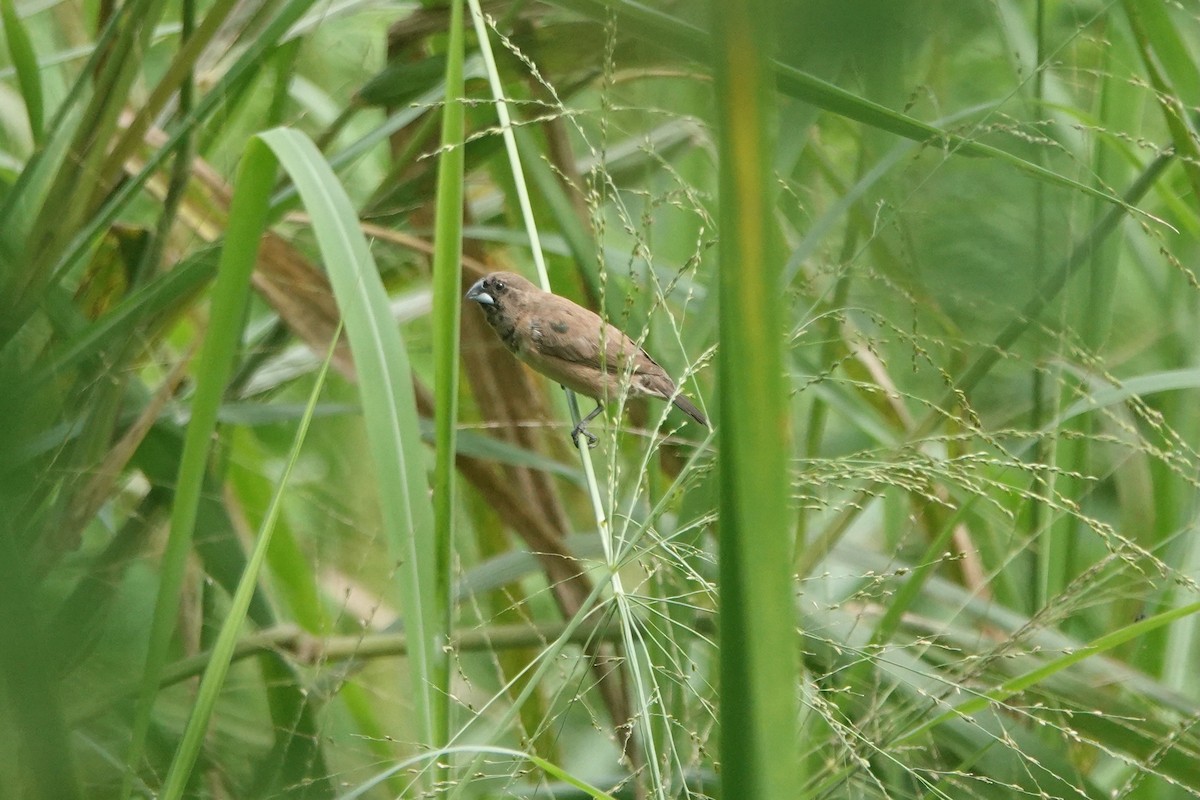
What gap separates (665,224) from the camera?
2896 mm

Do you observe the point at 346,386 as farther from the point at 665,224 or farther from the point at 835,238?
the point at 835,238

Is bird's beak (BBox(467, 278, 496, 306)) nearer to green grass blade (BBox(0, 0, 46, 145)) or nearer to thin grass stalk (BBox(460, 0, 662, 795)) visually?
thin grass stalk (BBox(460, 0, 662, 795))

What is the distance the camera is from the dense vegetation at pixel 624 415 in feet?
2.09

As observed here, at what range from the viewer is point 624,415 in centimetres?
198

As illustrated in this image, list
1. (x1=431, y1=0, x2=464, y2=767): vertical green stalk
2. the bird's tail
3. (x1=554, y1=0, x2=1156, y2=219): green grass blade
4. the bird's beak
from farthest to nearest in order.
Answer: the bird's beak < the bird's tail < (x1=431, y1=0, x2=464, y2=767): vertical green stalk < (x1=554, y1=0, x2=1156, y2=219): green grass blade

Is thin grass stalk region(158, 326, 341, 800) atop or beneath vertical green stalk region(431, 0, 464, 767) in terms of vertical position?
beneath

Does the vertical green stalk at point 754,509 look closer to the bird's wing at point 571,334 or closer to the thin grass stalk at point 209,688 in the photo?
the thin grass stalk at point 209,688

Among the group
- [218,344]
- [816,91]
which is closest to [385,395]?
[218,344]

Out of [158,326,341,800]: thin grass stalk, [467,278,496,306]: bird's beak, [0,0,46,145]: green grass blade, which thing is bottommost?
[158,326,341,800]: thin grass stalk

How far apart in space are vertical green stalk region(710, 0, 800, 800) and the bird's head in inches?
81.4

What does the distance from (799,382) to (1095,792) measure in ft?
2.75

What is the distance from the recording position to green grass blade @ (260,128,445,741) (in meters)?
1.38

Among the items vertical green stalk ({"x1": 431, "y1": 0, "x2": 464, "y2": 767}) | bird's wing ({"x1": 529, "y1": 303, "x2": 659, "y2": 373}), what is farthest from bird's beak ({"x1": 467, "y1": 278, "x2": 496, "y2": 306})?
vertical green stalk ({"x1": 431, "y1": 0, "x2": 464, "y2": 767})

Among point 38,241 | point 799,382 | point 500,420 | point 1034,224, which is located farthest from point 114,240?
point 1034,224
